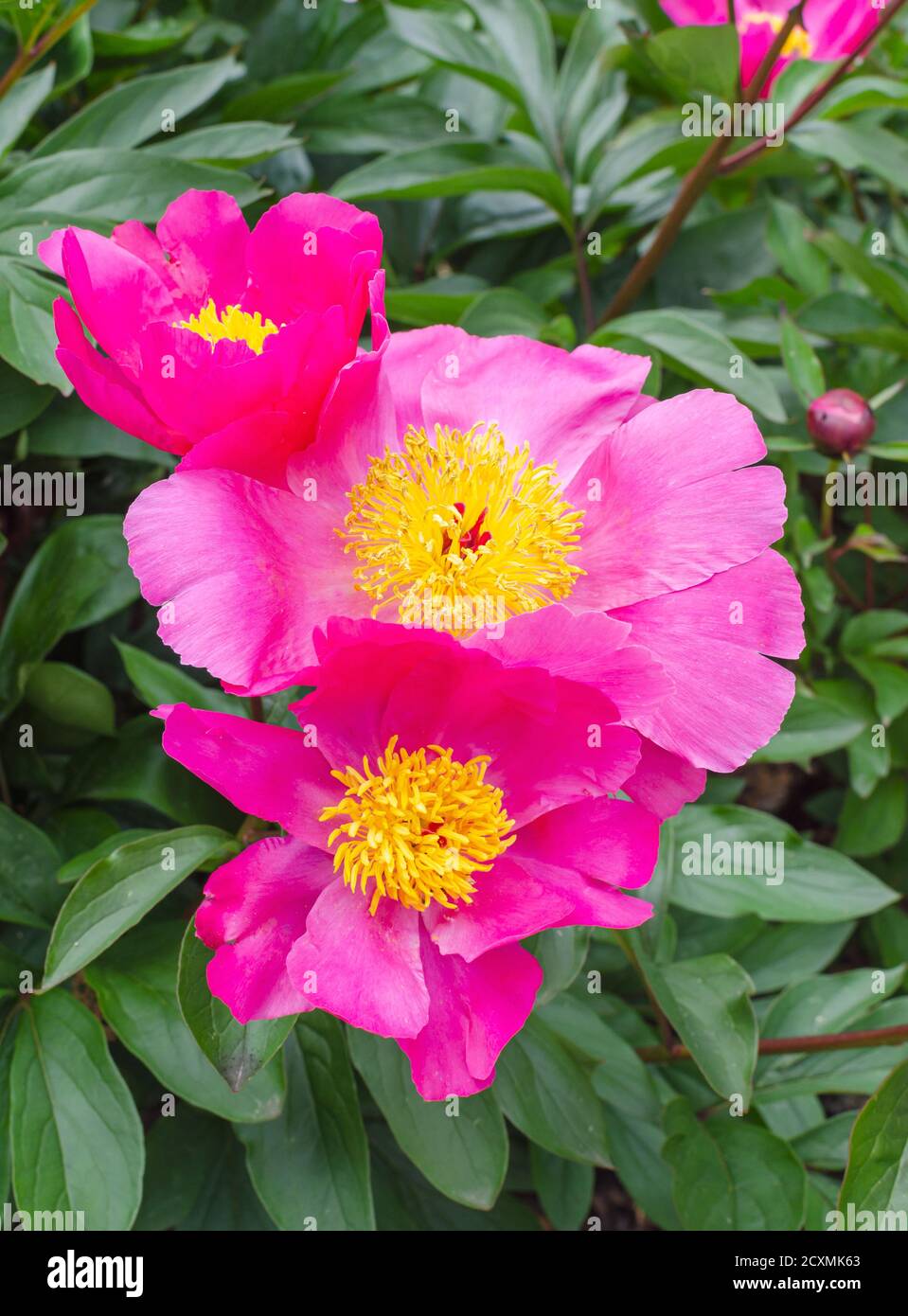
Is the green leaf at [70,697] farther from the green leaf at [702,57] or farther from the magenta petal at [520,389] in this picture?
the green leaf at [702,57]

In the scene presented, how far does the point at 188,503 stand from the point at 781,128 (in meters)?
0.99

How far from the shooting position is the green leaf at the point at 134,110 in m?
1.28

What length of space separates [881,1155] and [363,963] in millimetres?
478

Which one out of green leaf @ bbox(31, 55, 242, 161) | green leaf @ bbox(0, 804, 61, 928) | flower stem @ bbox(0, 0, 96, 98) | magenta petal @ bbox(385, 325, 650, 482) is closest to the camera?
magenta petal @ bbox(385, 325, 650, 482)

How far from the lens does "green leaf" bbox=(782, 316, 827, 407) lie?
4.36 ft

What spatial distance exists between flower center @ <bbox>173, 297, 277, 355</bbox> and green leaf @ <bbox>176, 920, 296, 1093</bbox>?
415 millimetres

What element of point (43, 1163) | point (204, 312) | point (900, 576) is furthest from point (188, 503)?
point (900, 576)

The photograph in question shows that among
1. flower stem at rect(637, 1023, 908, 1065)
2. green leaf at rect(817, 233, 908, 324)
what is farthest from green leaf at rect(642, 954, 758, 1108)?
green leaf at rect(817, 233, 908, 324)

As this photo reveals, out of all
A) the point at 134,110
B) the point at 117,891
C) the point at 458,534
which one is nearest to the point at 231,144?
the point at 134,110

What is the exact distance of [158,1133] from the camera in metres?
1.20

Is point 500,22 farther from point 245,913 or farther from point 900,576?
point 245,913

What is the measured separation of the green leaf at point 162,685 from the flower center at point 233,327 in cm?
35

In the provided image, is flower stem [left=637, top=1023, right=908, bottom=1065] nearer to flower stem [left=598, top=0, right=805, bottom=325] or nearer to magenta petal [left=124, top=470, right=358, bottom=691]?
magenta petal [left=124, top=470, right=358, bottom=691]

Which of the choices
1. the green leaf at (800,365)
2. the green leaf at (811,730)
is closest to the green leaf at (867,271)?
the green leaf at (800,365)
